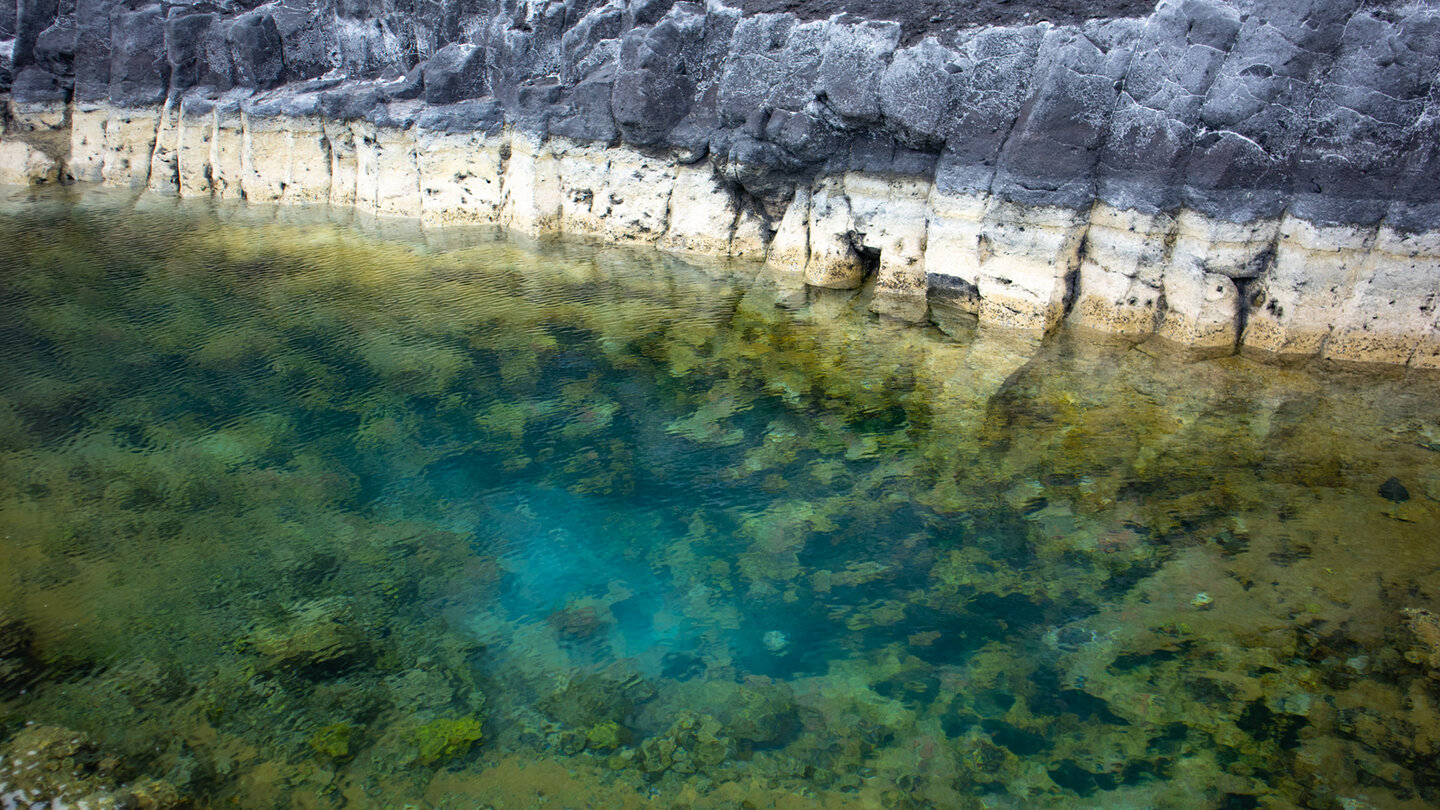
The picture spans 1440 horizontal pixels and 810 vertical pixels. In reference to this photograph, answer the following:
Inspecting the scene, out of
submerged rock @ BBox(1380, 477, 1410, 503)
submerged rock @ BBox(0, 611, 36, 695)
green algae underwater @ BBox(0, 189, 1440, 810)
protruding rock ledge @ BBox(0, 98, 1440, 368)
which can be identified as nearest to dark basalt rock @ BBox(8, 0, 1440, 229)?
protruding rock ledge @ BBox(0, 98, 1440, 368)

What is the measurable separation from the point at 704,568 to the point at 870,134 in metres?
3.86

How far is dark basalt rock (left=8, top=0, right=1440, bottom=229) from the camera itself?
16.5 feet

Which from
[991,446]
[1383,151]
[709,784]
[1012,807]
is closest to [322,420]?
[709,784]

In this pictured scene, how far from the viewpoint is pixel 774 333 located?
21.1 ft

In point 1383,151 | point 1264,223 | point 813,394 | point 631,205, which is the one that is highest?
point 1383,151

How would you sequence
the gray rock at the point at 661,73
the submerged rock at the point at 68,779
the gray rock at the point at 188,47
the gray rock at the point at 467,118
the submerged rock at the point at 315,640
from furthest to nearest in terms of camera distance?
the gray rock at the point at 188,47
the gray rock at the point at 467,118
the gray rock at the point at 661,73
the submerged rock at the point at 315,640
the submerged rock at the point at 68,779

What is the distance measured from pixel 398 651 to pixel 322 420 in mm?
2246

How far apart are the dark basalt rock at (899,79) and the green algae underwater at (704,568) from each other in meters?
1.15

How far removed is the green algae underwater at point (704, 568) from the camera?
3312 mm

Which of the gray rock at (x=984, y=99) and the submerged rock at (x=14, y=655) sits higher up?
the gray rock at (x=984, y=99)

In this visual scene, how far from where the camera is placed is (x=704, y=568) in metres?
4.33

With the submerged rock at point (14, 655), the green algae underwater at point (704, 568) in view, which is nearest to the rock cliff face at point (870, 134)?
the green algae underwater at point (704, 568)

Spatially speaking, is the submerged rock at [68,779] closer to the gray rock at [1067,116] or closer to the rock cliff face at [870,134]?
the rock cliff face at [870,134]

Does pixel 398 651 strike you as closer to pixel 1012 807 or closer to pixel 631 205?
pixel 1012 807
